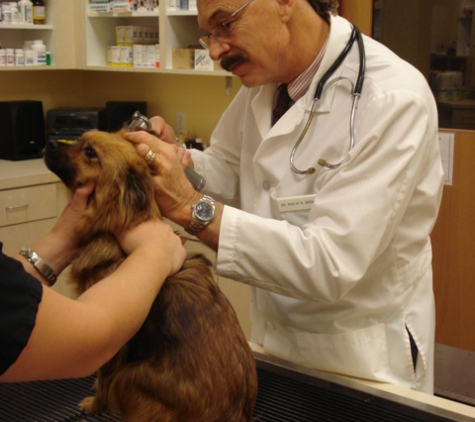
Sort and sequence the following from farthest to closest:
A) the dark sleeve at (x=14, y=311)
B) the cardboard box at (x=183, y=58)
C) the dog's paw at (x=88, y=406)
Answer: the cardboard box at (x=183, y=58) < the dog's paw at (x=88, y=406) < the dark sleeve at (x=14, y=311)

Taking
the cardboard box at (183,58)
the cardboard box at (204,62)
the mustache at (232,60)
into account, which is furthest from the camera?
the cardboard box at (183,58)

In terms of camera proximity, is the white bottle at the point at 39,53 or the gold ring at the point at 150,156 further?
the white bottle at the point at 39,53

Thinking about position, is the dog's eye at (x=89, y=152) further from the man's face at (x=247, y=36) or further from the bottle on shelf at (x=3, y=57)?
the bottle on shelf at (x=3, y=57)

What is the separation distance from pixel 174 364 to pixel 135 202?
1.13 ft

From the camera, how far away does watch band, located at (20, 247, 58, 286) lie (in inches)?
47.3

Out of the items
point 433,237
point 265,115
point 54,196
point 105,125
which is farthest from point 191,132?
point 265,115

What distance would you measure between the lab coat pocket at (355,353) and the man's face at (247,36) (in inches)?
25.4

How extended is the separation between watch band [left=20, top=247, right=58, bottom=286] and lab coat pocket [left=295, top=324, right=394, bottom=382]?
1.96ft

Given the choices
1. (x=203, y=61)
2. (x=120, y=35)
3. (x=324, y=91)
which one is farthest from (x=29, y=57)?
(x=324, y=91)

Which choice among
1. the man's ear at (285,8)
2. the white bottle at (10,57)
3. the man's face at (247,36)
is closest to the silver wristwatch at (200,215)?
the man's face at (247,36)

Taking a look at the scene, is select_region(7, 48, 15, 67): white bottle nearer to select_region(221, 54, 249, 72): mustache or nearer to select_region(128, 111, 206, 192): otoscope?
select_region(128, 111, 206, 192): otoscope

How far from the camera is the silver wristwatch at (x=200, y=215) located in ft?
4.01

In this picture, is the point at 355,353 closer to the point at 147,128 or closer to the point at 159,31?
the point at 147,128

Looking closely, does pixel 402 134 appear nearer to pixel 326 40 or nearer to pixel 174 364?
pixel 326 40
